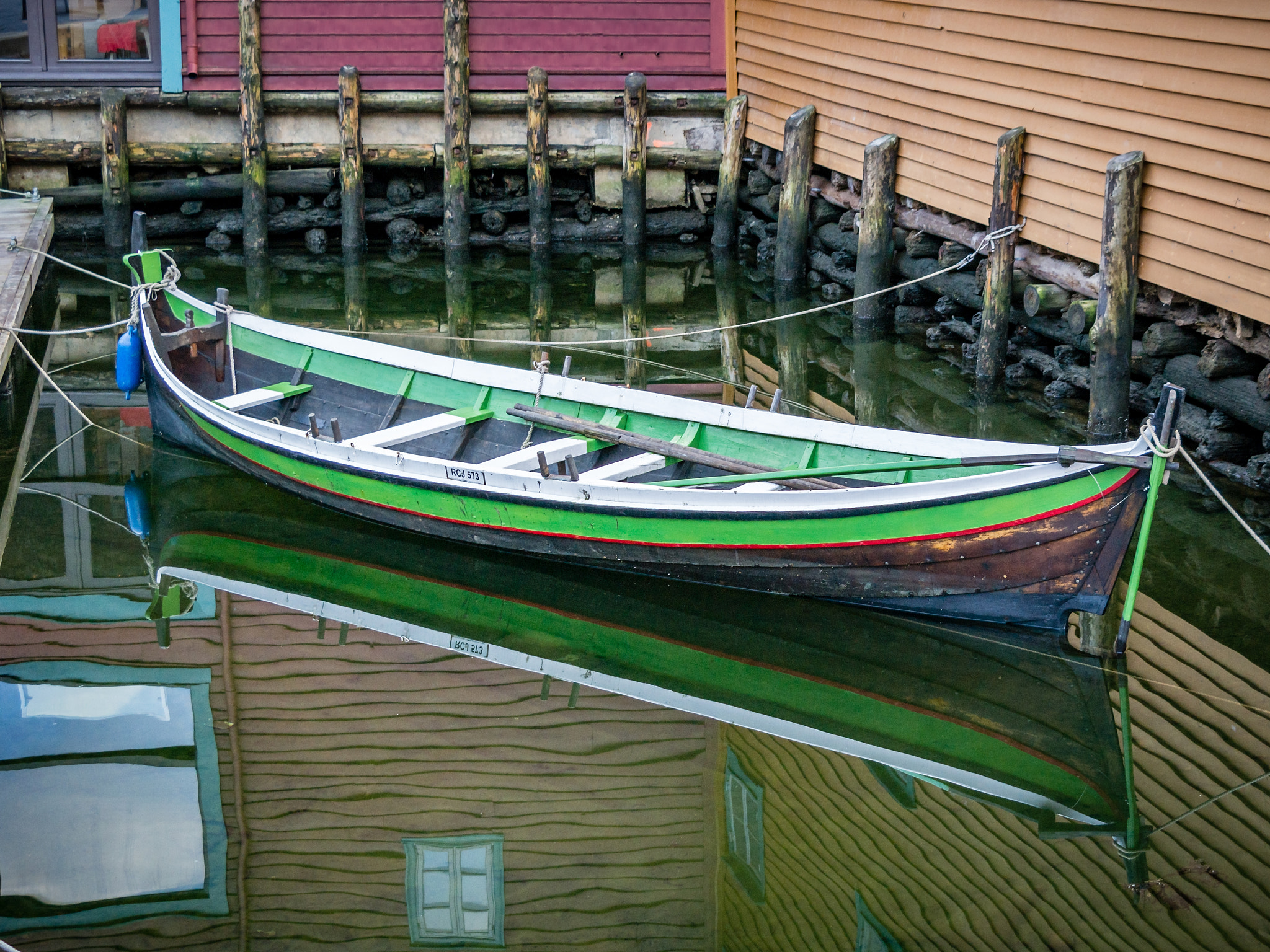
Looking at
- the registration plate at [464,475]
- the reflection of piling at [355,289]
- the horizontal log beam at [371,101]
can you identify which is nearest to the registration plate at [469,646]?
the registration plate at [464,475]

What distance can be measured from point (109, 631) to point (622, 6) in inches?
397

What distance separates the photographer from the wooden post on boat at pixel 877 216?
36.7ft

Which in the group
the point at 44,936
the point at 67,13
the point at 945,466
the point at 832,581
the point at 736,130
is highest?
the point at 67,13

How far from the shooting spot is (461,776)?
226 inches

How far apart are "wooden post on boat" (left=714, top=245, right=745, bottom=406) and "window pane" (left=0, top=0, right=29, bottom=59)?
781 centimetres

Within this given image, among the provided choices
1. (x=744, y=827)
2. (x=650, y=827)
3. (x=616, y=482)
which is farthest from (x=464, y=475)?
(x=744, y=827)

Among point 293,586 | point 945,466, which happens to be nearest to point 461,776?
point 293,586

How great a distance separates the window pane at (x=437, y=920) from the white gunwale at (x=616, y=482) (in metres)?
2.52

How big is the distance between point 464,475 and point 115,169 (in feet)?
26.9

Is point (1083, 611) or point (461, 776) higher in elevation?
point (1083, 611)

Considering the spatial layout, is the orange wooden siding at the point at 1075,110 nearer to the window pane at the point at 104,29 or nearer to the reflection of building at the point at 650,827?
the reflection of building at the point at 650,827

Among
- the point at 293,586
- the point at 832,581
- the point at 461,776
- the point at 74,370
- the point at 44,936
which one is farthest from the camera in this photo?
the point at 74,370

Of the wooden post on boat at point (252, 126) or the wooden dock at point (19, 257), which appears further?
the wooden post on boat at point (252, 126)

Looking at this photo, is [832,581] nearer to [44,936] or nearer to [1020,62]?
[44,936]
